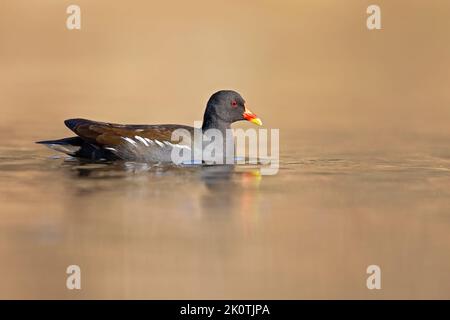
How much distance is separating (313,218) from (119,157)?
12.6 feet

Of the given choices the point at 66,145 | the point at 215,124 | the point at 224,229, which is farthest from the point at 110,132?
the point at 224,229

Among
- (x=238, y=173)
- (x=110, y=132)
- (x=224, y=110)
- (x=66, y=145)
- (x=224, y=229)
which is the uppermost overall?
(x=224, y=110)

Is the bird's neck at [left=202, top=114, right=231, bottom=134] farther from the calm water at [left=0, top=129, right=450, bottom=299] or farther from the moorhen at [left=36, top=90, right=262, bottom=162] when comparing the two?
the calm water at [left=0, top=129, right=450, bottom=299]

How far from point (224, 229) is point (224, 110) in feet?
15.3

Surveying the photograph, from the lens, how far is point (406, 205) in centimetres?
1068

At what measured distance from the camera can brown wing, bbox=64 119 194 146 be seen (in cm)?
1309

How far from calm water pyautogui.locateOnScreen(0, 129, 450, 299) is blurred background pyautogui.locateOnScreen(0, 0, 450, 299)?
0.02 metres

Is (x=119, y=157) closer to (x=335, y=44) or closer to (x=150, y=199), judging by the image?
(x=150, y=199)

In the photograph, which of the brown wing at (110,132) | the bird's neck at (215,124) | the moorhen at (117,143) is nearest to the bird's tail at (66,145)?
the moorhen at (117,143)

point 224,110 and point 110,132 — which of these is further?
point 224,110

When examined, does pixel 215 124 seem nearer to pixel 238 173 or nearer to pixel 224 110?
pixel 224 110

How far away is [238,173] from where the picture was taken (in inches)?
496
